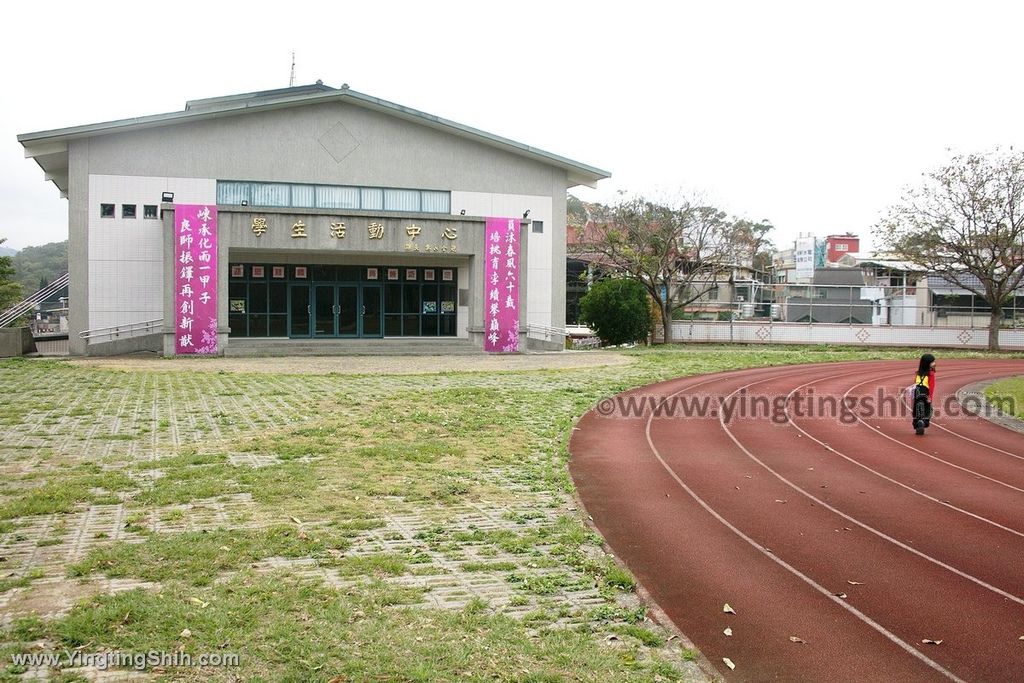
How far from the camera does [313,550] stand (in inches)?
255

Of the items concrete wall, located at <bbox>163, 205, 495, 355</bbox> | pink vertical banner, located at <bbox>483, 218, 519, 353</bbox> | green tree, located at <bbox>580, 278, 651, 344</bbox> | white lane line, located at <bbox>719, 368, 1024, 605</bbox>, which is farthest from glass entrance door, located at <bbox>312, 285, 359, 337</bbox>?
white lane line, located at <bbox>719, 368, 1024, 605</bbox>

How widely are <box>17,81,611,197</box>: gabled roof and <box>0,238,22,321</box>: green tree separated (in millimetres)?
8533

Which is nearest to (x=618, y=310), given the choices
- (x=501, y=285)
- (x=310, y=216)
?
(x=501, y=285)

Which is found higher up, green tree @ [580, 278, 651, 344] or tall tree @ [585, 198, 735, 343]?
tall tree @ [585, 198, 735, 343]

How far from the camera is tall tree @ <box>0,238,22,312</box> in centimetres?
4253

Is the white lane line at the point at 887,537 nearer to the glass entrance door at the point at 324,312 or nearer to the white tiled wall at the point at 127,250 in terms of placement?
the glass entrance door at the point at 324,312

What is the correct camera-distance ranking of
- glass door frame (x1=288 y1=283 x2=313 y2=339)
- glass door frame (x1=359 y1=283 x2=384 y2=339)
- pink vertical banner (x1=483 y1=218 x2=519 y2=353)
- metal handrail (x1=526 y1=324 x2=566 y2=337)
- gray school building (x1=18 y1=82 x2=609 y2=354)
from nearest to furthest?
gray school building (x1=18 y1=82 x2=609 y2=354), pink vertical banner (x1=483 y1=218 x2=519 y2=353), glass door frame (x1=288 y1=283 x2=313 y2=339), glass door frame (x1=359 y1=283 x2=384 y2=339), metal handrail (x1=526 y1=324 x2=566 y2=337)

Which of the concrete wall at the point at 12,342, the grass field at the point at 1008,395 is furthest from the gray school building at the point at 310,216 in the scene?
the grass field at the point at 1008,395

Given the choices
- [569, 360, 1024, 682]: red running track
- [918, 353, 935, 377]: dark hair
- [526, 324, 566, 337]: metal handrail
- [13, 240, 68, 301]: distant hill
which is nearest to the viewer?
[569, 360, 1024, 682]: red running track

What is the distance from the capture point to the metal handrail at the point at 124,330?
28.9 meters

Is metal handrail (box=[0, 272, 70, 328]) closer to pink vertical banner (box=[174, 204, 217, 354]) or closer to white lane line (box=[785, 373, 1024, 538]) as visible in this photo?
pink vertical banner (box=[174, 204, 217, 354])

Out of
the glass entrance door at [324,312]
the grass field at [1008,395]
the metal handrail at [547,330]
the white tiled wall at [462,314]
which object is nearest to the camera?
the grass field at [1008,395]

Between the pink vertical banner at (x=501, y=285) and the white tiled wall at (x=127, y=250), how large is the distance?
10997 millimetres

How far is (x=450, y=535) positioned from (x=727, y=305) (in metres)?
38.8
